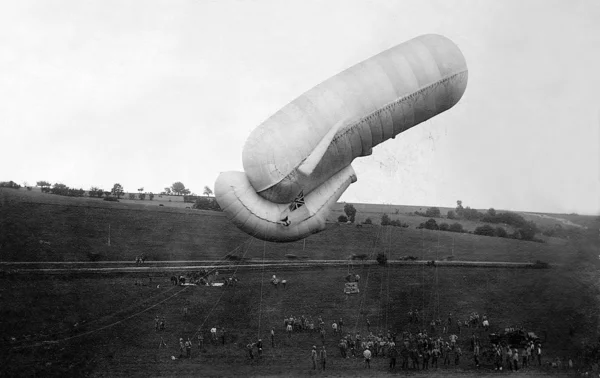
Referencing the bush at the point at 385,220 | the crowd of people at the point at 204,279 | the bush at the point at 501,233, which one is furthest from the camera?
the bush at the point at 385,220

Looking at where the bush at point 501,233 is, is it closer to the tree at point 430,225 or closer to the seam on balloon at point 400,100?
the tree at point 430,225

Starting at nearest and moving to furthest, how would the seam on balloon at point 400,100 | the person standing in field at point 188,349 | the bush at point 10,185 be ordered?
the seam on balloon at point 400,100 < the person standing in field at point 188,349 < the bush at point 10,185

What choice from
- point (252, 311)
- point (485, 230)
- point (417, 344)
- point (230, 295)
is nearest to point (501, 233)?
point (485, 230)

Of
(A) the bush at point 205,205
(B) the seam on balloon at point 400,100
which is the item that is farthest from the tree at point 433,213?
(B) the seam on balloon at point 400,100

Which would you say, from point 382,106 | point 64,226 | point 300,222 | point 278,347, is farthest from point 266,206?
point 64,226

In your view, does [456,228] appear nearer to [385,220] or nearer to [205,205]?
[385,220]

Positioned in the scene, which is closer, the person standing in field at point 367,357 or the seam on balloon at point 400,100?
the seam on balloon at point 400,100
